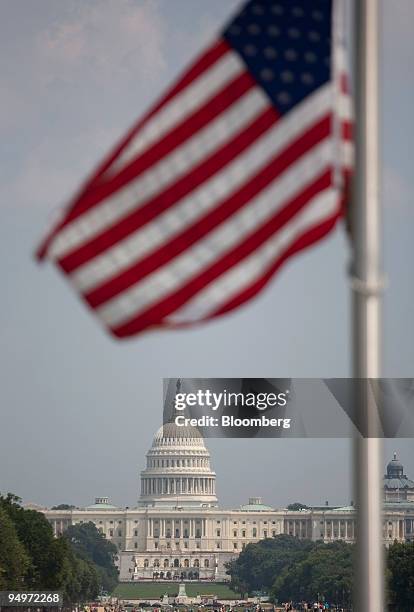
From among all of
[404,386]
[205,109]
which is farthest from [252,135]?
[404,386]

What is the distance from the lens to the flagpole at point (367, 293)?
11.9m

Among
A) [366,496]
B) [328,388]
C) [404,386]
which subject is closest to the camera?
[366,496]

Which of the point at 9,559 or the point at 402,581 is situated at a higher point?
the point at 9,559

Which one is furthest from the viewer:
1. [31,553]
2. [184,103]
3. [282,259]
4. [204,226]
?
[31,553]

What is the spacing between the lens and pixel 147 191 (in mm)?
13000

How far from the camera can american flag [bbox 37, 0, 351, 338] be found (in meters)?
12.7

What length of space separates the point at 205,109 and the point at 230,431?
56.1ft

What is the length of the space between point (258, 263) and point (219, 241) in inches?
13.9

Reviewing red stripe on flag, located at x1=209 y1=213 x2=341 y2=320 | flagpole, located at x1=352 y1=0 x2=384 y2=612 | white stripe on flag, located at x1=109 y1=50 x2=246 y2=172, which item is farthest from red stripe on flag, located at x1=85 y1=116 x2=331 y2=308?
flagpole, located at x1=352 y1=0 x2=384 y2=612

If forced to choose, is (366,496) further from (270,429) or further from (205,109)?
(270,429)

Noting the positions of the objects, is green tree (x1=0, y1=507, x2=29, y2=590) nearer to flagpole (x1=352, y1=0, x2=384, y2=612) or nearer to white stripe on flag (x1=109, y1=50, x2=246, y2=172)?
white stripe on flag (x1=109, y1=50, x2=246, y2=172)

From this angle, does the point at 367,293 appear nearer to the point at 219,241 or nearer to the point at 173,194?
the point at 219,241

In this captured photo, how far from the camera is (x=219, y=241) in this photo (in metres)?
12.9

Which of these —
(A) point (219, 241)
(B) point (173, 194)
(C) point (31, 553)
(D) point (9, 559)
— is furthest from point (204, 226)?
(C) point (31, 553)
